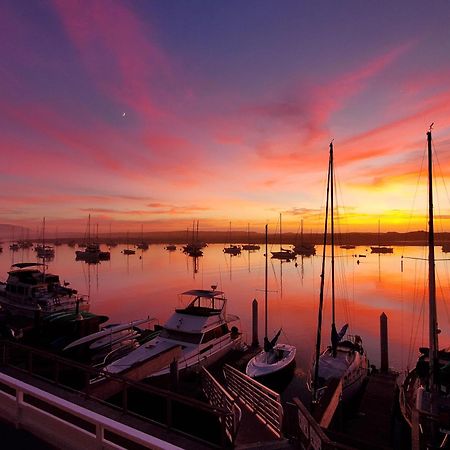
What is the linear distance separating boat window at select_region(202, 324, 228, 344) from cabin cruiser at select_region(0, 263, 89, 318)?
1519cm

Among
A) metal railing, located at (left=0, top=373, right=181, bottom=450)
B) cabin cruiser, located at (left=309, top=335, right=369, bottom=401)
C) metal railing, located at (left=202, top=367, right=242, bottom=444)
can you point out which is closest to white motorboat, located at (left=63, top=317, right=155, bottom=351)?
metal railing, located at (left=202, top=367, right=242, bottom=444)

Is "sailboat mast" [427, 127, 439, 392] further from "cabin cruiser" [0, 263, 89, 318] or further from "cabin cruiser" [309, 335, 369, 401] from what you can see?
"cabin cruiser" [0, 263, 89, 318]

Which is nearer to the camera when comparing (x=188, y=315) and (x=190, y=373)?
(x=190, y=373)

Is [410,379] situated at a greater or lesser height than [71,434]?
lesser

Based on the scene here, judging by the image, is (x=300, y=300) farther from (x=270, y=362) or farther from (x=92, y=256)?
(x=92, y=256)

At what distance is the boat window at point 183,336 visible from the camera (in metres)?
22.8

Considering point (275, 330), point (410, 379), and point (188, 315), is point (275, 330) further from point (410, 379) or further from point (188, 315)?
point (410, 379)

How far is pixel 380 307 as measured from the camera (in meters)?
52.8

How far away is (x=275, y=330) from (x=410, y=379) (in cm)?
2114

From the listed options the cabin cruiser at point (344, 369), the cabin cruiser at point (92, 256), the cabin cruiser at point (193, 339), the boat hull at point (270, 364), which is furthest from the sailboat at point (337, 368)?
the cabin cruiser at point (92, 256)

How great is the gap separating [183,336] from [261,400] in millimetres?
11369

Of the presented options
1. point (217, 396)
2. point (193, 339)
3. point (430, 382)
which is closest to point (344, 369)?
point (430, 382)

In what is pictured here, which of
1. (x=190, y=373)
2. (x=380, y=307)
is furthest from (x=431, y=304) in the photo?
(x=380, y=307)

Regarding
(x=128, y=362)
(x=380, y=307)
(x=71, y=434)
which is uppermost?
(x=71, y=434)
